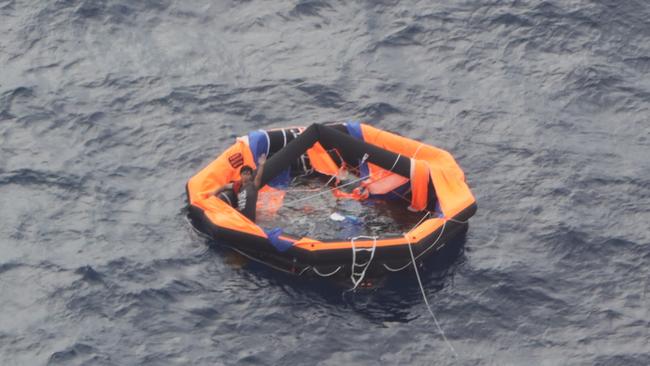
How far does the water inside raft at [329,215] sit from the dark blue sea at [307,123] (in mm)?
1201

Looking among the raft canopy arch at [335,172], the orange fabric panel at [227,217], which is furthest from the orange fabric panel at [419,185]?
the orange fabric panel at [227,217]

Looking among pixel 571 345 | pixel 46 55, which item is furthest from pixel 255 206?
pixel 46 55

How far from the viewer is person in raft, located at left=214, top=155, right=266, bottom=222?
23.5m

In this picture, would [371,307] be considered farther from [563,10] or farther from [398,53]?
[563,10]

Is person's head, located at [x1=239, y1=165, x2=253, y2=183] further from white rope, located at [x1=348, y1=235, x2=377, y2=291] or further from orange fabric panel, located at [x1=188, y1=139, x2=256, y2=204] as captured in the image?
white rope, located at [x1=348, y1=235, x2=377, y2=291]

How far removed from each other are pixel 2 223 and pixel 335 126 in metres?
6.89

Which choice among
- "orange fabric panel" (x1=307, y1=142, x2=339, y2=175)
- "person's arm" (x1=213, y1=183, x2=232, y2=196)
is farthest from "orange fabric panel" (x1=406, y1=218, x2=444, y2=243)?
"person's arm" (x1=213, y1=183, x2=232, y2=196)

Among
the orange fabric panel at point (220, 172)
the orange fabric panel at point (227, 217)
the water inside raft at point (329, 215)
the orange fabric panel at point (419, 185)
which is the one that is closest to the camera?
the orange fabric panel at point (227, 217)

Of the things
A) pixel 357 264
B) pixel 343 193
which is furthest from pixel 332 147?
pixel 357 264

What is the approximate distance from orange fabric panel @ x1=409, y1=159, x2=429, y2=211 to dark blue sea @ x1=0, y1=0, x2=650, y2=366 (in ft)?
3.87

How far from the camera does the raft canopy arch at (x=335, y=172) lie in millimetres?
22172

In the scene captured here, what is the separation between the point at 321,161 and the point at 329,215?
74.6 inches

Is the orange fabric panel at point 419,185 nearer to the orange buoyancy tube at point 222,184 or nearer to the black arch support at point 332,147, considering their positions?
the black arch support at point 332,147

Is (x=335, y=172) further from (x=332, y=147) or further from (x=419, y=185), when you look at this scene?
(x=419, y=185)
